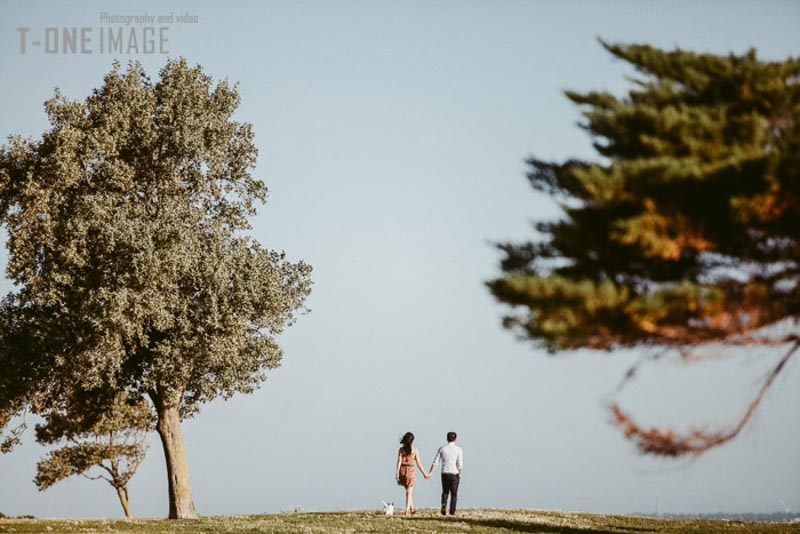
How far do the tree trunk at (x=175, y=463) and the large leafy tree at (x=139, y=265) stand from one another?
0.06 m

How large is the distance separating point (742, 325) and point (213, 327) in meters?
24.1

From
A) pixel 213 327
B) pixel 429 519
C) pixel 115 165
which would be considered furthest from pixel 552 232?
pixel 115 165

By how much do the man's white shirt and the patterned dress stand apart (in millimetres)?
1106

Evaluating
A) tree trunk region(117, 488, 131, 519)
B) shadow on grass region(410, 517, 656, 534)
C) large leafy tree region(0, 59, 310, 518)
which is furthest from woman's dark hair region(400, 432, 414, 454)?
tree trunk region(117, 488, 131, 519)

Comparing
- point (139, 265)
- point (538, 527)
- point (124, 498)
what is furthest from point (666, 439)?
point (124, 498)

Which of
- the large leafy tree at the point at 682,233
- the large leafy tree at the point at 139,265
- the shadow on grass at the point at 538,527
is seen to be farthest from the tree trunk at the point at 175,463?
the large leafy tree at the point at 682,233

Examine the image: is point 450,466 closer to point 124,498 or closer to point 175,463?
point 175,463

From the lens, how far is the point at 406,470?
28.3 meters

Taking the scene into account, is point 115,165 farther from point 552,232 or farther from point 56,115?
point 552,232

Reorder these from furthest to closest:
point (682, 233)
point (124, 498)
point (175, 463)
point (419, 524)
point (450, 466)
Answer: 1. point (124, 498)
2. point (175, 463)
3. point (450, 466)
4. point (419, 524)
5. point (682, 233)

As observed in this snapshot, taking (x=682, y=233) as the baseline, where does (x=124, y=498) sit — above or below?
below

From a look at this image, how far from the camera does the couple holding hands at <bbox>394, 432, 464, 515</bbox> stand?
27.8 m

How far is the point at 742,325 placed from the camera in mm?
12609

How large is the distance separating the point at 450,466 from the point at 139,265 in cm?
1430
